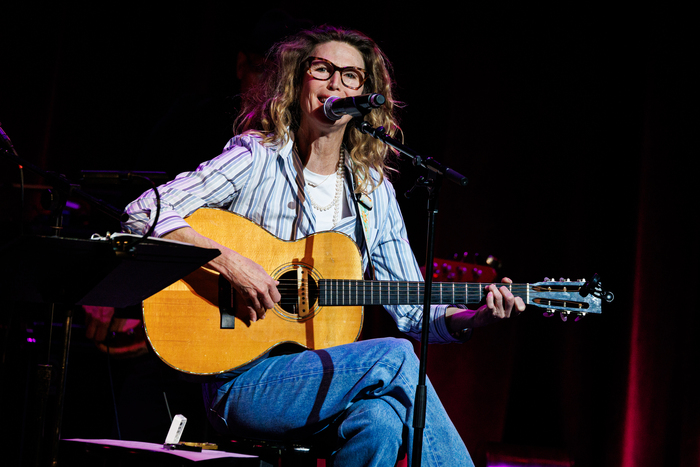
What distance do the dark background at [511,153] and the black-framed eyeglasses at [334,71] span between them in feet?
3.99

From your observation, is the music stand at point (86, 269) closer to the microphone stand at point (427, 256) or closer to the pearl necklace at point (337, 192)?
the microphone stand at point (427, 256)

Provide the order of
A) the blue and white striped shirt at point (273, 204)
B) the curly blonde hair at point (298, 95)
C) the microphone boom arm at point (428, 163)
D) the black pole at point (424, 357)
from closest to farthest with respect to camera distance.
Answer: the black pole at point (424, 357) < the microphone boom arm at point (428, 163) < the blue and white striped shirt at point (273, 204) < the curly blonde hair at point (298, 95)

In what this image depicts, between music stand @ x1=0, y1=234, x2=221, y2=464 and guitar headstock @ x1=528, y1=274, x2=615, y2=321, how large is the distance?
132cm

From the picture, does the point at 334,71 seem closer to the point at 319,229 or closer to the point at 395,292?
the point at 319,229

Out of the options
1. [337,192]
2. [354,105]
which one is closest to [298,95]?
[337,192]

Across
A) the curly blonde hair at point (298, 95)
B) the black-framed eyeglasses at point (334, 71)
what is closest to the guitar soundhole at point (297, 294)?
the curly blonde hair at point (298, 95)

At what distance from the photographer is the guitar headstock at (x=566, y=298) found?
2.40m

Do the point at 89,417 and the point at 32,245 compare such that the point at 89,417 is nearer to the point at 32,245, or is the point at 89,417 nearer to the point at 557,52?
the point at 32,245

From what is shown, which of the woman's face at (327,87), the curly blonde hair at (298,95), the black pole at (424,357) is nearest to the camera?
the black pole at (424,357)

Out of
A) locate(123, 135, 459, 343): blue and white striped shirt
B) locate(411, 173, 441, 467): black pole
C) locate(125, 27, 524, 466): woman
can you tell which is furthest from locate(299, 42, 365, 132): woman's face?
locate(411, 173, 441, 467): black pole

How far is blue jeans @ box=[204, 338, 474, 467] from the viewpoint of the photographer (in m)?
1.93

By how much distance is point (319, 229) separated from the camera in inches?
103

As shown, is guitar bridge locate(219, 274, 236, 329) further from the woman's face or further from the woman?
the woman's face

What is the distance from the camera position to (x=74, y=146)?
4098 mm
